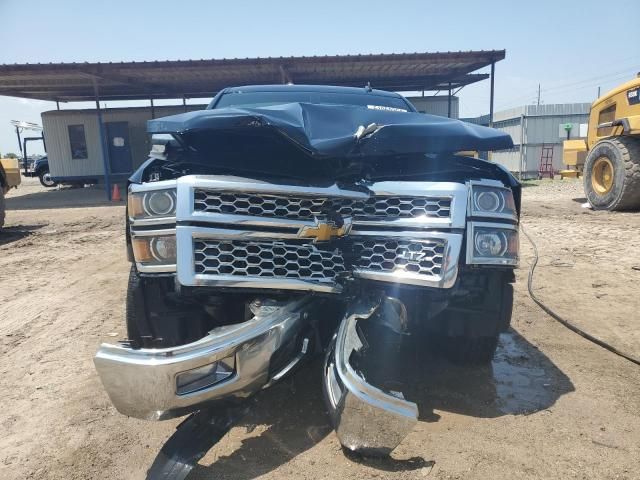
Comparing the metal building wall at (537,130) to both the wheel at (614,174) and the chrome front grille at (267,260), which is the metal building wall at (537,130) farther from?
the chrome front grille at (267,260)

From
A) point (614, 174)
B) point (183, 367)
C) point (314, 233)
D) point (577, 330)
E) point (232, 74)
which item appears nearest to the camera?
point (183, 367)

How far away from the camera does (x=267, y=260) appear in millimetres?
2379

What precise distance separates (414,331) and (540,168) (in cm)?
2665

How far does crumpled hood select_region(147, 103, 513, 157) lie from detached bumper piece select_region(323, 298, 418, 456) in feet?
2.81

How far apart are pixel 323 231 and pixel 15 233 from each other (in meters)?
9.60

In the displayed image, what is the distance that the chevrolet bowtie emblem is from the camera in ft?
7.59

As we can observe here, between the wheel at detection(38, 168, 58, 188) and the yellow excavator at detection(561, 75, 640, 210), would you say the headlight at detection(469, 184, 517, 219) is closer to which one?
the yellow excavator at detection(561, 75, 640, 210)

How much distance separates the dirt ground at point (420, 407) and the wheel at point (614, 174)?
5.36 metres

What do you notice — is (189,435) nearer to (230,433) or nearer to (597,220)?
(230,433)

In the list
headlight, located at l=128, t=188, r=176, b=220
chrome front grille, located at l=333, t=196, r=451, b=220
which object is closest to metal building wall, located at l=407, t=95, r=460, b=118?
chrome front grille, located at l=333, t=196, r=451, b=220

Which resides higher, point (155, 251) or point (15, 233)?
point (155, 251)

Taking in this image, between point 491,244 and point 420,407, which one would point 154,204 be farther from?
point 420,407

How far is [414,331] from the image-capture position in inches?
112

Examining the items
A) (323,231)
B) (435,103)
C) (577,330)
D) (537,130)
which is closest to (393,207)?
(323,231)
